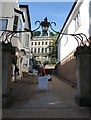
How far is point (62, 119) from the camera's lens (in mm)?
7617

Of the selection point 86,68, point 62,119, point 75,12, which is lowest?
point 62,119

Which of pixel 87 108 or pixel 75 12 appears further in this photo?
pixel 75 12

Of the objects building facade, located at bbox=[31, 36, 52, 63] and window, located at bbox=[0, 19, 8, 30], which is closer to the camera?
window, located at bbox=[0, 19, 8, 30]

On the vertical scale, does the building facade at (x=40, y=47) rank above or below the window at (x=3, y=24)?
above

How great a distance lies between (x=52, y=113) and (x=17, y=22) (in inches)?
646

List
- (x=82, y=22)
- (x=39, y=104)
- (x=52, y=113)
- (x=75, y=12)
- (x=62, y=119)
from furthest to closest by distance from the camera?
(x=75, y=12), (x=82, y=22), (x=39, y=104), (x=52, y=113), (x=62, y=119)

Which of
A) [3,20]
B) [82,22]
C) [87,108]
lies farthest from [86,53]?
[3,20]

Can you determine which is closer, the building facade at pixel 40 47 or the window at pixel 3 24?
the window at pixel 3 24

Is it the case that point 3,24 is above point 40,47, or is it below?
below

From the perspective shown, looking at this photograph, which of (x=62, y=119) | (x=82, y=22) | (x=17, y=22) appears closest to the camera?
(x=62, y=119)

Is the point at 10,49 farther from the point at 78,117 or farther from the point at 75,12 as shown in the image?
the point at 75,12

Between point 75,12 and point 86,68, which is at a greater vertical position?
point 75,12

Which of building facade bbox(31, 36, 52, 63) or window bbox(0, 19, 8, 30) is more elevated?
building facade bbox(31, 36, 52, 63)

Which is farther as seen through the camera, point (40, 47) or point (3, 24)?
point (40, 47)
